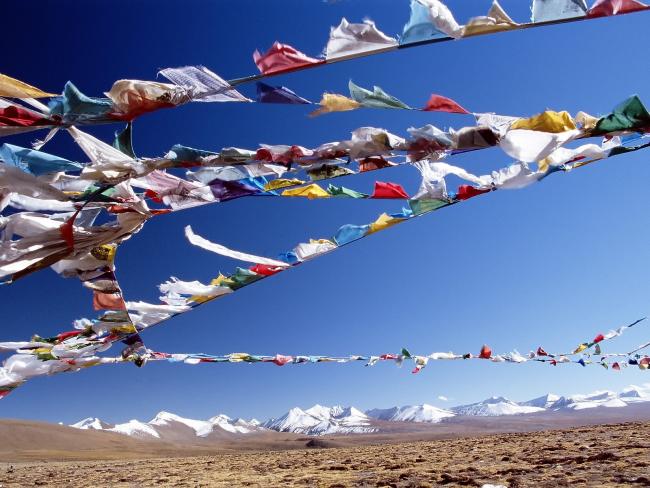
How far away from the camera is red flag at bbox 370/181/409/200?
139 inches

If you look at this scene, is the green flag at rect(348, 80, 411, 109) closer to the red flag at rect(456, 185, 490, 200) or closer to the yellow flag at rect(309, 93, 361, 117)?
the yellow flag at rect(309, 93, 361, 117)

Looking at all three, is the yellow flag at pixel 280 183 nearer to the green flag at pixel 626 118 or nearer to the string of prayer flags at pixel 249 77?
the string of prayer flags at pixel 249 77

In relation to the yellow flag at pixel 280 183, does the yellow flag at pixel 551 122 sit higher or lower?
lower

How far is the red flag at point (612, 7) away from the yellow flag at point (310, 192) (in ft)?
6.79

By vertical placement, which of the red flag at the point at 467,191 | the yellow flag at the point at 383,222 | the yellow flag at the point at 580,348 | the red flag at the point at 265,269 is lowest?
the yellow flag at the point at 580,348

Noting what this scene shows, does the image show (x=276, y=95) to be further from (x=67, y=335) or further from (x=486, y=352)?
(x=486, y=352)

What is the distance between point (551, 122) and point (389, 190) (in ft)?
→ 4.37

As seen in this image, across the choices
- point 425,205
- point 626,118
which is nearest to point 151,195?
point 425,205

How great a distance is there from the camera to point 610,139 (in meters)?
3.03

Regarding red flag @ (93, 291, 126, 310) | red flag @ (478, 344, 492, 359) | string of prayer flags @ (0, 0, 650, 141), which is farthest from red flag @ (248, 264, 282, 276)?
red flag @ (478, 344, 492, 359)

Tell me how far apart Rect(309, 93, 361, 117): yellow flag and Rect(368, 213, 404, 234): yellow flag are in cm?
110

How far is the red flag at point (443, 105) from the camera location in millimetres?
2689

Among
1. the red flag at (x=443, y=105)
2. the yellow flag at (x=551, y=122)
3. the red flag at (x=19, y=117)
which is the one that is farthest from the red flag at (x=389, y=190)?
the red flag at (x=19, y=117)

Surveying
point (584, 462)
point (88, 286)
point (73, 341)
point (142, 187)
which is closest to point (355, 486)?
point (584, 462)
